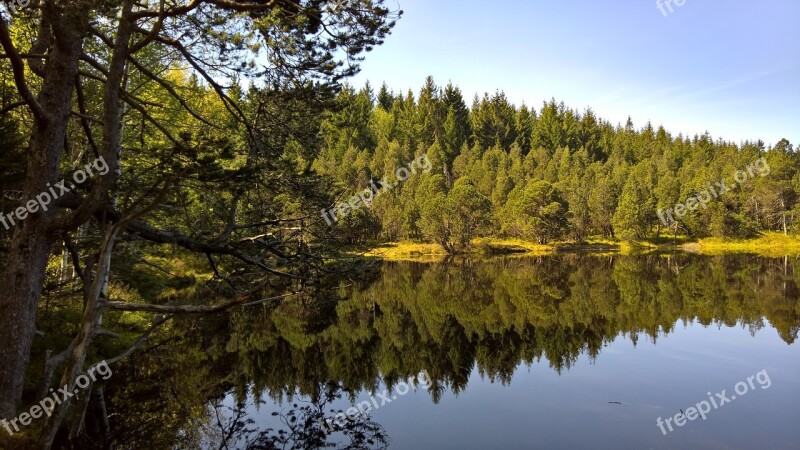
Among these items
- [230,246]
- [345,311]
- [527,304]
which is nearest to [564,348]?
[527,304]

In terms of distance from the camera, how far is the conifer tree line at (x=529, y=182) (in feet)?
277

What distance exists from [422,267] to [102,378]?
5008 centimetres

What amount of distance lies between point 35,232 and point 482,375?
15.7m

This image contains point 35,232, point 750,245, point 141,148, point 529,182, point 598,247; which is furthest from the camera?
point 529,182

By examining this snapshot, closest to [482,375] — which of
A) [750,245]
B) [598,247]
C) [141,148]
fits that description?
[141,148]

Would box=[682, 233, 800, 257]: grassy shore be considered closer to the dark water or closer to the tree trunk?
the dark water

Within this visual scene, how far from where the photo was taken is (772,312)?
30219 millimetres

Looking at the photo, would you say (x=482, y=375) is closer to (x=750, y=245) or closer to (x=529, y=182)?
(x=529, y=182)

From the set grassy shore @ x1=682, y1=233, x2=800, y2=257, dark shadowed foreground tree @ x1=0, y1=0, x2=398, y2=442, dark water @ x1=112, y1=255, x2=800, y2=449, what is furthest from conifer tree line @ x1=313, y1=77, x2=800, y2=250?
dark shadowed foreground tree @ x1=0, y1=0, x2=398, y2=442

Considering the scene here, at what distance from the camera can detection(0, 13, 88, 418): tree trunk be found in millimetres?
6805

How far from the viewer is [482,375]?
19.0m

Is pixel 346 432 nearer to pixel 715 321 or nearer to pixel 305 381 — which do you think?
pixel 305 381

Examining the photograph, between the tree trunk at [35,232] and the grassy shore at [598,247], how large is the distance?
2764 inches

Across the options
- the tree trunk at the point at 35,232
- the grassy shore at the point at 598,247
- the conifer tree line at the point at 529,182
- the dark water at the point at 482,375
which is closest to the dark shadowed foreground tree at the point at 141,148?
the tree trunk at the point at 35,232
